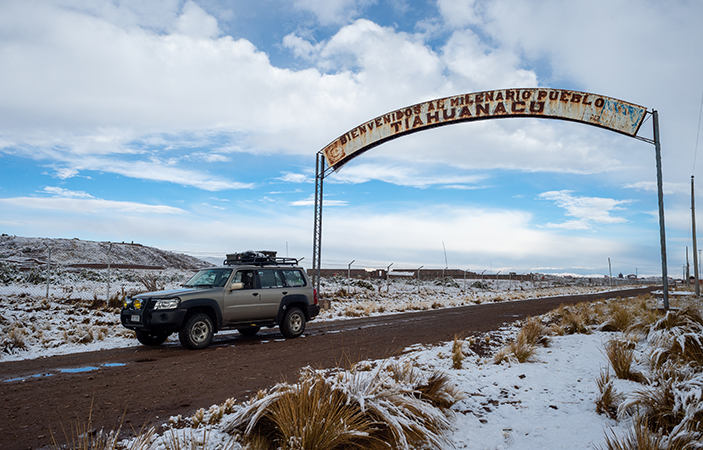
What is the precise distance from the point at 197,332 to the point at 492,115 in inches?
477

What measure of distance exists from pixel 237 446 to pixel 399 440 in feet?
4.60

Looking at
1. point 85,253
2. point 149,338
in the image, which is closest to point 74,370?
point 149,338

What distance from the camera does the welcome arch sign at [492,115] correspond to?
13.3m

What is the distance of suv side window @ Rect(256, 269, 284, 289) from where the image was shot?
37.1ft

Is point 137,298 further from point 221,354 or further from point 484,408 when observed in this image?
point 484,408

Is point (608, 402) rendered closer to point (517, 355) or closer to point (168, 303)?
point (517, 355)

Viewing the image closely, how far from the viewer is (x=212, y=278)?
10875 mm

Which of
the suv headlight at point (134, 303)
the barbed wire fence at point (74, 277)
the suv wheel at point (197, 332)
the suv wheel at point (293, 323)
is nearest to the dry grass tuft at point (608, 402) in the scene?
the suv wheel at point (197, 332)

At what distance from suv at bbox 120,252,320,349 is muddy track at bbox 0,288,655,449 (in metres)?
0.46

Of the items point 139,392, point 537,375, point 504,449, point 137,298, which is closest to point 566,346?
point 537,375

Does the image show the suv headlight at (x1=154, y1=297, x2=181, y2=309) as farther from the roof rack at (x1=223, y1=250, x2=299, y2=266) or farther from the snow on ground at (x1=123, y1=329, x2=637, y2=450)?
the snow on ground at (x1=123, y1=329, x2=637, y2=450)

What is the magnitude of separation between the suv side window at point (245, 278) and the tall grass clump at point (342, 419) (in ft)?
22.6

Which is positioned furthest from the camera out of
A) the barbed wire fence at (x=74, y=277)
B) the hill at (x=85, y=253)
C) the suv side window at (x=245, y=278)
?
the hill at (x=85, y=253)

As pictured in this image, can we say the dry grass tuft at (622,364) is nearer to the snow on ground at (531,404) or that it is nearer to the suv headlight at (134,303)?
the snow on ground at (531,404)
